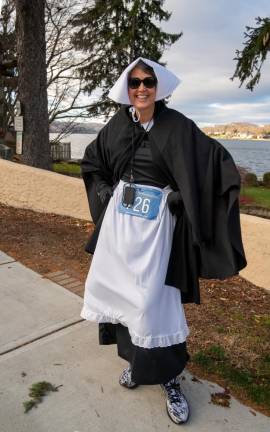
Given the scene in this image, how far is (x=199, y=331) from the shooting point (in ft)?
10.4

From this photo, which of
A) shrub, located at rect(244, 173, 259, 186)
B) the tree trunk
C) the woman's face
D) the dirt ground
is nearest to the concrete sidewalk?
the dirt ground

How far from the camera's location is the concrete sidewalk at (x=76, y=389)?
220 centimetres

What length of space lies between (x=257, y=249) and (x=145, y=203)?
2.54m

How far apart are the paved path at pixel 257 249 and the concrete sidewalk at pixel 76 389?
6.39ft

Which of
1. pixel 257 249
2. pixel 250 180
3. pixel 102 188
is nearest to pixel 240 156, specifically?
pixel 250 180

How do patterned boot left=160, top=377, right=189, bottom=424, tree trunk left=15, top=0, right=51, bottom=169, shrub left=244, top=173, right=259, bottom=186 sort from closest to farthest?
patterned boot left=160, top=377, right=189, bottom=424
tree trunk left=15, top=0, right=51, bottom=169
shrub left=244, top=173, right=259, bottom=186

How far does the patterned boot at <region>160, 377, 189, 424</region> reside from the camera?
2.23 metres

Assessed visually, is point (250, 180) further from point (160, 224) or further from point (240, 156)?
point (240, 156)

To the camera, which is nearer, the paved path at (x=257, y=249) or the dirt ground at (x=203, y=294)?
the dirt ground at (x=203, y=294)

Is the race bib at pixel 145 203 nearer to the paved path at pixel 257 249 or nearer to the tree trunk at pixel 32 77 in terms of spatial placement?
the paved path at pixel 257 249

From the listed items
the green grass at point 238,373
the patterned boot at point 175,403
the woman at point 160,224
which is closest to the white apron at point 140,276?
the woman at point 160,224

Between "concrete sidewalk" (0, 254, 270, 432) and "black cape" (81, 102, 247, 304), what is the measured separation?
682 millimetres

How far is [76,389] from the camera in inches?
95.8

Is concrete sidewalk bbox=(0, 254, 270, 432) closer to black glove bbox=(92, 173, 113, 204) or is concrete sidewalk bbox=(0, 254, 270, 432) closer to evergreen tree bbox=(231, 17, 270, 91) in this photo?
black glove bbox=(92, 173, 113, 204)
